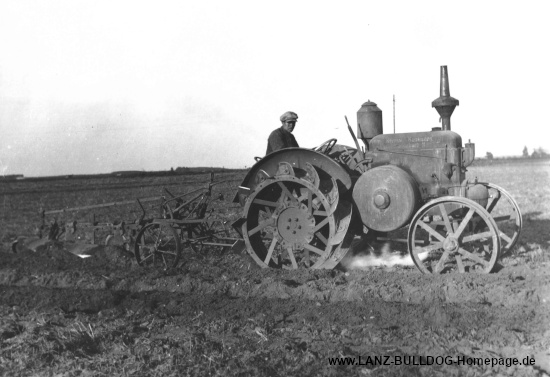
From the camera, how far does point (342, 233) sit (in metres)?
6.79

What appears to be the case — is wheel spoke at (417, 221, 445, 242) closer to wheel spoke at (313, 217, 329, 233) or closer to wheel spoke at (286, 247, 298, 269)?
wheel spoke at (313, 217, 329, 233)

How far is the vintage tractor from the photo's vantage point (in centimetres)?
668

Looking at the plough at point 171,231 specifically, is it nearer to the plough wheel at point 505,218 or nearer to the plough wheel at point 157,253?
the plough wheel at point 157,253

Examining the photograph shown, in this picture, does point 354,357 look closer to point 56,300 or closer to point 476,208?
point 476,208

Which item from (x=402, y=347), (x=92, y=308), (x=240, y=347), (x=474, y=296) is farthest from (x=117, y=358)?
(x=474, y=296)

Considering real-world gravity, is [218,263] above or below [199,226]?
below

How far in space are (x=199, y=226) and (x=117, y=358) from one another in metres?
4.21

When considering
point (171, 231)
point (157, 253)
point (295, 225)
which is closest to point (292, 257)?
point (295, 225)

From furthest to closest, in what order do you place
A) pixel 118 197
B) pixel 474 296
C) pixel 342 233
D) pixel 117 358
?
1. pixel 118 197
2. pixel 342 233
3. pixel 474 296
4. pixel 117 358

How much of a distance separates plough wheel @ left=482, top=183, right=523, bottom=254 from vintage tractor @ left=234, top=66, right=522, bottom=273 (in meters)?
0.03

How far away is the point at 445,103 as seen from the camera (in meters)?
7.20

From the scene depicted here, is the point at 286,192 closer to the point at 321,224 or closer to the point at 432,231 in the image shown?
the point at 321,224

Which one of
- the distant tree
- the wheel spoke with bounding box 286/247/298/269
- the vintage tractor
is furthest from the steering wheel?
the distant tree

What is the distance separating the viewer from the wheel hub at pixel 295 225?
6.87 metres
